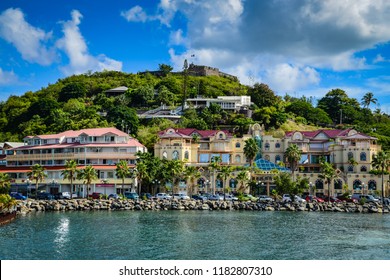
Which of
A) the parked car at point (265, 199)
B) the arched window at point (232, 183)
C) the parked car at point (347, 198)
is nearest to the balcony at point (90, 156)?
the arched window at point (232, 183)

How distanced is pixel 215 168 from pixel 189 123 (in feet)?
92.0

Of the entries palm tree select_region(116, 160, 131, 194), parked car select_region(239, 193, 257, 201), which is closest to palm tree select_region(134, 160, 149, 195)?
palm tree select_region(116, 160, 131, 194)

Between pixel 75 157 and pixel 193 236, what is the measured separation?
1964 inches

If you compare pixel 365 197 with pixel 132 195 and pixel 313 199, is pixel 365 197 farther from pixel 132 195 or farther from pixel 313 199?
pixel 132 195

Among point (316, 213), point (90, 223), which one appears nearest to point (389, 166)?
point (316, 213)

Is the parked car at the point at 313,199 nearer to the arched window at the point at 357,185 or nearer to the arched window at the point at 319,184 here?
the arched window at the point at 319,184

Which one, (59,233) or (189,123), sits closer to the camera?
(59,233)

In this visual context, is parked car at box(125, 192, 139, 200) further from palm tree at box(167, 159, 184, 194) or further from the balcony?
the balcony

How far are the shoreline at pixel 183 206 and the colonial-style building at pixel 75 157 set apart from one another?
1116 centimetres

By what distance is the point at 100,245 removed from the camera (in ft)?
137

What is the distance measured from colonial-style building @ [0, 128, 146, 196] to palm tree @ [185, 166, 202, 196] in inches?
393

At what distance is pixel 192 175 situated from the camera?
285 ft

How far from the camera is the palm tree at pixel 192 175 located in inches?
3361
